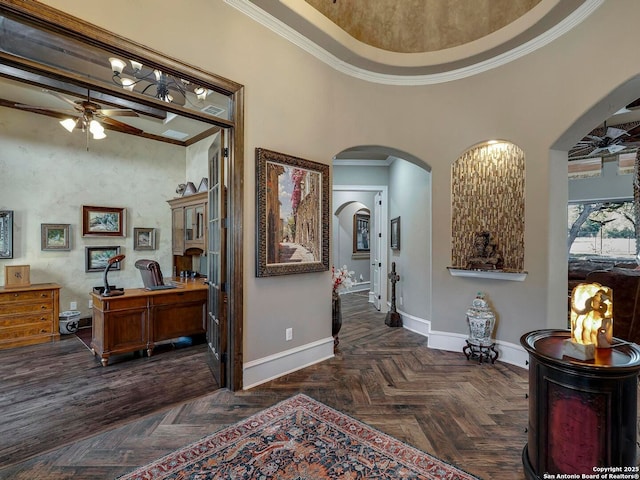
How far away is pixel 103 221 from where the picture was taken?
5.62 metres

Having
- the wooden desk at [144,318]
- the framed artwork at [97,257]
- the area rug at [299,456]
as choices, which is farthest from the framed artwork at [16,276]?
the area rug at [299,456]

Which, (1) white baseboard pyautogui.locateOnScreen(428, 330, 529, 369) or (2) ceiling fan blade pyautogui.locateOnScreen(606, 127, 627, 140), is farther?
(2) ceiling fan blade pyautogui.locateOnScreen(606, 127, 627, 140)

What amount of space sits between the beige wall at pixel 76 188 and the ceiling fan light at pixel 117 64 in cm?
373

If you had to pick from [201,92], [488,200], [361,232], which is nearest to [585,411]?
[488,200]

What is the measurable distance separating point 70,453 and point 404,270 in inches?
183

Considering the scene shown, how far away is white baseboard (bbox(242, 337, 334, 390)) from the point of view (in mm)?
2992

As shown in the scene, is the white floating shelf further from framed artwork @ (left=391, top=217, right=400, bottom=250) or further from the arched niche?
framed artwork @ (left=391, top=217, right=400, bottom=250)

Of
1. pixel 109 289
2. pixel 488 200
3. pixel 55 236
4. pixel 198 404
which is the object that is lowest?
pixel 198 404

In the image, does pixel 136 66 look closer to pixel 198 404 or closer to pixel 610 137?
pixel 198 404

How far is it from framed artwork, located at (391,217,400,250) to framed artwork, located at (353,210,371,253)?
123 inches

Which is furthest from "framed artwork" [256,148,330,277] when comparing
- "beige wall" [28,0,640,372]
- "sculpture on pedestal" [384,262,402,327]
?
"sculpture on pedestal" [384,262,402,327]

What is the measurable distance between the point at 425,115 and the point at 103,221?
5595mm

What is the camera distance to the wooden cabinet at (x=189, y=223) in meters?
5.19

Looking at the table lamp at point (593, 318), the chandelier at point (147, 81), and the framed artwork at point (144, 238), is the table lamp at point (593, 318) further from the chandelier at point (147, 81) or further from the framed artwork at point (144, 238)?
the framed artwork at point (144, 238)
